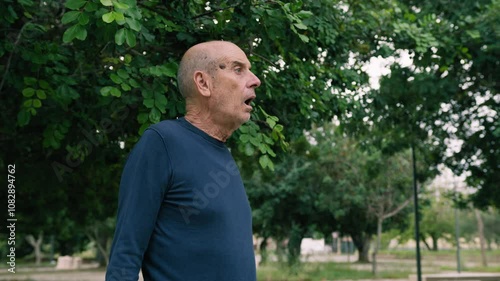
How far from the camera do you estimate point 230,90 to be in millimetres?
2498

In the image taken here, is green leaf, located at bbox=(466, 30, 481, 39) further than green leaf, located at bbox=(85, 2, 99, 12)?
Yes

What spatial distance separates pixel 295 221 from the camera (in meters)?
35.1

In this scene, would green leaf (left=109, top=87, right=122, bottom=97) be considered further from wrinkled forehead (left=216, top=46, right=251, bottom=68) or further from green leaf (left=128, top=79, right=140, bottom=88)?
wrinkled forehead (left=216, top=46, right=251, bottom=68)

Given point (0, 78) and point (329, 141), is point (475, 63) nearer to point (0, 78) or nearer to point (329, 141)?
point (0, 78)

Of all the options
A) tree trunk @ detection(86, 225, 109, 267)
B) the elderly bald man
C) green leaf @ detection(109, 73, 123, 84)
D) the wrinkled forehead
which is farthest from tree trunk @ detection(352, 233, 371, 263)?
the elderly bald man

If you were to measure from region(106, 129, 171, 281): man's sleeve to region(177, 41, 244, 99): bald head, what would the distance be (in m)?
0.34

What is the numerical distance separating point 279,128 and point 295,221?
1195 inches

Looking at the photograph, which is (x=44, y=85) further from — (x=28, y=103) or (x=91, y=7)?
(x=91, y=7)

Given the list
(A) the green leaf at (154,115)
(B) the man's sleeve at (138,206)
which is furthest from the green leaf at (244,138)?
(B) the man's sleeve at (138,206)

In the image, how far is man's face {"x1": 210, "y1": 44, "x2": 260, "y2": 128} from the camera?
249 centimetres

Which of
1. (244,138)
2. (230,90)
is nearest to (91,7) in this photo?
(244,138)

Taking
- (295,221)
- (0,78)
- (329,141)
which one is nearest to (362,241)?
(295,221)

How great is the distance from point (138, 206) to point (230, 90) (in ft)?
1.93

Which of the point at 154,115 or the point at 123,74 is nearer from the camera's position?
the point at 154,115
